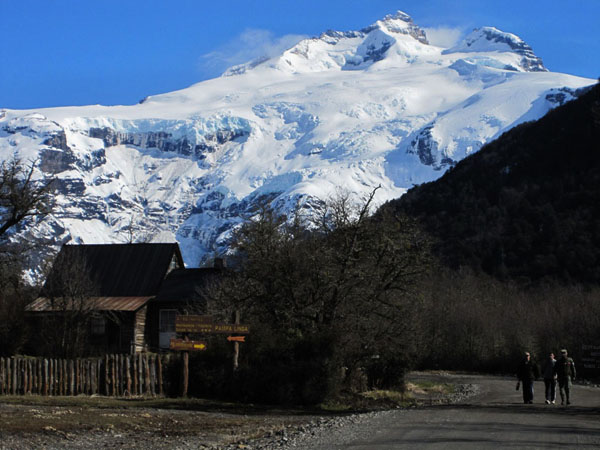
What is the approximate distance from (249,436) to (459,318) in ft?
139

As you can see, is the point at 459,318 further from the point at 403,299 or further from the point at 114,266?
the point at 403,299

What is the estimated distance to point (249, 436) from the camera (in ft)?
64.2

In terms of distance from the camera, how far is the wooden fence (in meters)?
28.4

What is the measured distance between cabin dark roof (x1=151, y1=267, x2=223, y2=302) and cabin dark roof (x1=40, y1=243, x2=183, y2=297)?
2.47ft

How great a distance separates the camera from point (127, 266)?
175 feet

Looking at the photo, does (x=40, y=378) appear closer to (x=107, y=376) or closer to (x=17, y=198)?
(x=107, y=376)

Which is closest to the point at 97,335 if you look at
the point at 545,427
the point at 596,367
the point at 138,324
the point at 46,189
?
the point at 138,324

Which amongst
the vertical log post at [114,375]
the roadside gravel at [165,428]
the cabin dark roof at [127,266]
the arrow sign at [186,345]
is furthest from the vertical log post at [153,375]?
the cabin dark roof at [127,266]

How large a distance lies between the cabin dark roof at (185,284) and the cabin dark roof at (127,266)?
753 millimetres

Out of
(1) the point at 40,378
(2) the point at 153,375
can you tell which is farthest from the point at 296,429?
(1) the point at 40,378

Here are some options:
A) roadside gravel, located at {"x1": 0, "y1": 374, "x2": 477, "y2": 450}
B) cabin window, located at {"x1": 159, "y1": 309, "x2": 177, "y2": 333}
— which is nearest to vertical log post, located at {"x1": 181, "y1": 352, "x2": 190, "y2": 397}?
roadside gravel, located at {"x1": 0, "y1": 374, "x2": 477, "y2": 450}

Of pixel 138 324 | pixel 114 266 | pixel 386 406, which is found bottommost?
pixel 386 406

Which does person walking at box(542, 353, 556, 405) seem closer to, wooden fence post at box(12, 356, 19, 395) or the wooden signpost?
the wooden signpost

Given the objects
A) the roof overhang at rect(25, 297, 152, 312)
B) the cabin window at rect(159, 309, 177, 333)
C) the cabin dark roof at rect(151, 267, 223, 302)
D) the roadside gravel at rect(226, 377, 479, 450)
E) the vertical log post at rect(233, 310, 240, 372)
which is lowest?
the roadside gravel at rect(226, 377, 479, 450)
